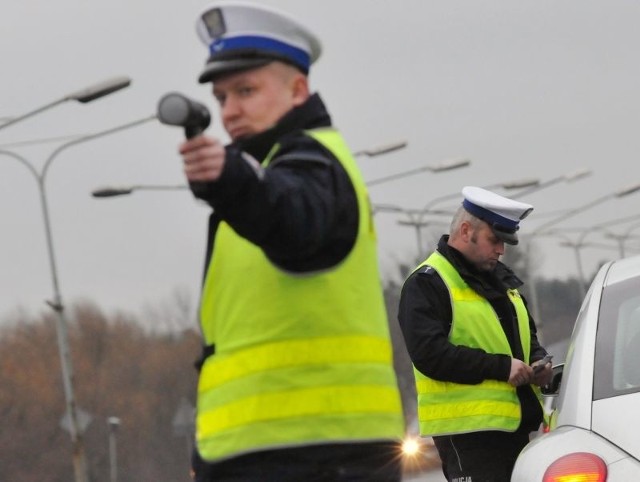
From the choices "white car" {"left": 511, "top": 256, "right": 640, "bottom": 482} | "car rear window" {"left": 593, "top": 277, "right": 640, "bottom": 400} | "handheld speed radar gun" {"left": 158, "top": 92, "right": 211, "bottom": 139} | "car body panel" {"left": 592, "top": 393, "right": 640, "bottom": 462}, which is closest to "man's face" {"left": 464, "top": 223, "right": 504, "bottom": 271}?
"white car" {"left": 511, "top": 256, "right": 640, "bottom": 482}

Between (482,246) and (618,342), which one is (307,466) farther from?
(482,246)

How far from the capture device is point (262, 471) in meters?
3.98

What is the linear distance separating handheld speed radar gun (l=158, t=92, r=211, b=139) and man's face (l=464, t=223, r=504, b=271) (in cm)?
460

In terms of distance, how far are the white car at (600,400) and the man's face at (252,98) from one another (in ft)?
5.83

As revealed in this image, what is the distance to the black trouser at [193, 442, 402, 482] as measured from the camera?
13.0 ft

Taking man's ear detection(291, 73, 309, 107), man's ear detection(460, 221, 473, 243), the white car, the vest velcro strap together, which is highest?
man's ear detection(291, 73, 309, 107)

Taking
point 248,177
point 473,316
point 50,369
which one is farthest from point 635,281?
point 50,369

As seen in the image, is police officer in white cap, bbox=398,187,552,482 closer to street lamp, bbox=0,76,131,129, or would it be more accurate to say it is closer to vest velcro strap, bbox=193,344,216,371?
vest velcro strap, bbox=193,344,216,371

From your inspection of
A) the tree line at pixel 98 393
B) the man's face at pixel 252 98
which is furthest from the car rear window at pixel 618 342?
the tree line at pixel 98 393

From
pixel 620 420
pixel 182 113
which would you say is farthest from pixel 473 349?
pixel 182 113

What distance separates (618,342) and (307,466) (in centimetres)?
246

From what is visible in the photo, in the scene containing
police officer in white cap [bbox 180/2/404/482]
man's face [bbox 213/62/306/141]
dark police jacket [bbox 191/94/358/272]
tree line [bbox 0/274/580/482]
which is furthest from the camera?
tree line [bbox 0/274/580/482]

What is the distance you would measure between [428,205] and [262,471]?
144 feet

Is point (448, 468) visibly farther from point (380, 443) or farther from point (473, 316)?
point (380, 443)
